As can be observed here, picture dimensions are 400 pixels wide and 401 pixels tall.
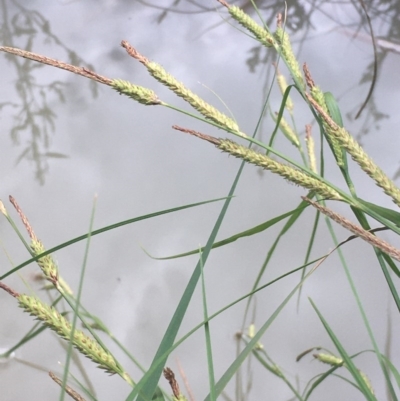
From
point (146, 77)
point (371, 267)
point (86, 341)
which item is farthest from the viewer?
point (146, 77)

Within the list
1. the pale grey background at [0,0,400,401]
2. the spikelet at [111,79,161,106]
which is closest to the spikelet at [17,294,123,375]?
the spikelet at [111,79,161,106]

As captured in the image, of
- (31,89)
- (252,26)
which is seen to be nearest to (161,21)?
(31,89)

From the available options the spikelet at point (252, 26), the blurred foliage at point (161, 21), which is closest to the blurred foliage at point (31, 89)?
the blurred foliage at point (161, 21)

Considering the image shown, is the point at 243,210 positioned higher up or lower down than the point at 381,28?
lower down

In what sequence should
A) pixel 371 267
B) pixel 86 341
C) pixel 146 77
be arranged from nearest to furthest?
pixel 86 341 → pixel 371 267 → pixel 146 77

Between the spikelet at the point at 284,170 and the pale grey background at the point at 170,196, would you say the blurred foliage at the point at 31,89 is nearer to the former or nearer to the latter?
the pale grey background at the point at 170,196

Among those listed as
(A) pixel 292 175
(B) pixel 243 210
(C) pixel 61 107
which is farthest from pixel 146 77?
(A) pixel 292 175

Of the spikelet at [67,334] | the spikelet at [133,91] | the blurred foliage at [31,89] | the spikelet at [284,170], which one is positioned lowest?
the spikelet at [67,334]

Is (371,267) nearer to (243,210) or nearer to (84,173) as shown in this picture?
(243,210)
